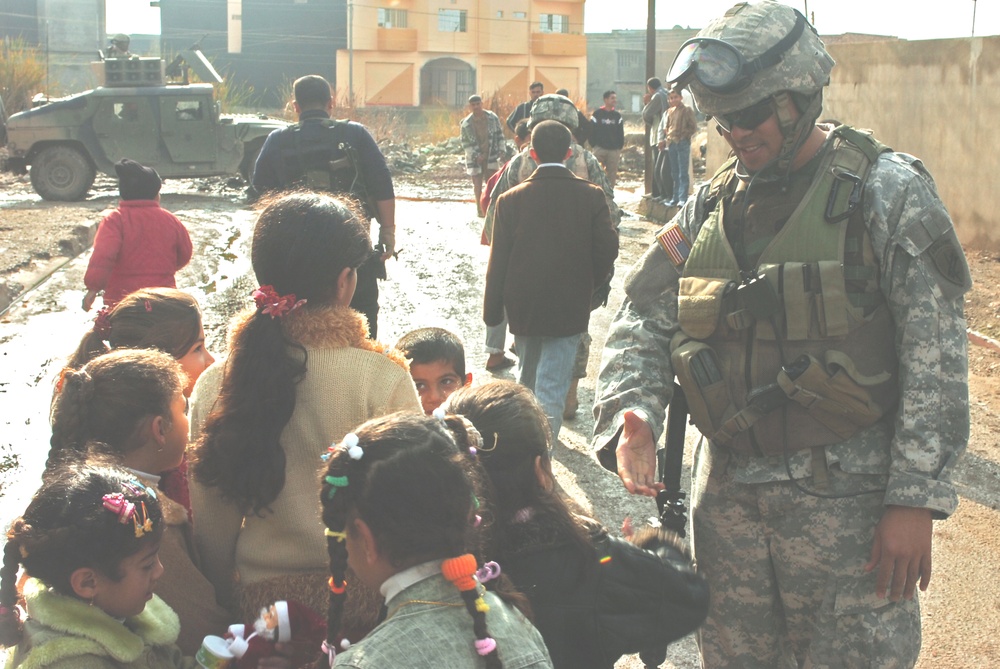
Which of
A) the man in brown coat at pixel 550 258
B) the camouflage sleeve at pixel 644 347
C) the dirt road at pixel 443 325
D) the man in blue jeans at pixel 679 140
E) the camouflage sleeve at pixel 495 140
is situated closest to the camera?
the camouflage sleeve at pixel 644 347

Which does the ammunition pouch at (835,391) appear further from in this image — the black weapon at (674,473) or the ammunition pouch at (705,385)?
the black weapon at (674,473)

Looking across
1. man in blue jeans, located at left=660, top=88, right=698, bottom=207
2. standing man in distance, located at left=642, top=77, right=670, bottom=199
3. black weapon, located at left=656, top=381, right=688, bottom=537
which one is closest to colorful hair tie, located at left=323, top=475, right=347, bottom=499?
black weapon, located at left=656, top=381, right=688, bottom=537

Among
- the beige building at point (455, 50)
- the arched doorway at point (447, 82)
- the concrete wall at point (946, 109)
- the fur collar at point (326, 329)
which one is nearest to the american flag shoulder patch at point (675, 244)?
the fur collar at point (326, 329)

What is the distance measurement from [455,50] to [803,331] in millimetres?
52699

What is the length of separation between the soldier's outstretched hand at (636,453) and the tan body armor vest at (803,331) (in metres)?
0.15

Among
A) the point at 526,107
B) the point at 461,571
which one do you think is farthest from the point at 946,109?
the point at 461,571

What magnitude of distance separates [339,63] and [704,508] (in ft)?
170

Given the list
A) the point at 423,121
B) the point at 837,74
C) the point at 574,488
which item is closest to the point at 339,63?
the point at 423,121

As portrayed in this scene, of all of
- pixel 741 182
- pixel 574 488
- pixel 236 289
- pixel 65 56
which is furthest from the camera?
pixel 65 56

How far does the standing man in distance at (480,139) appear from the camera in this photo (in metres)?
15.8

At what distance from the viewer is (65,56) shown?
164 ft

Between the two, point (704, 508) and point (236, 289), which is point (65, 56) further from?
point (704, 508)

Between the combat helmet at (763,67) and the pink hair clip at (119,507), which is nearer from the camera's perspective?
the pink hair clip at (119,507)

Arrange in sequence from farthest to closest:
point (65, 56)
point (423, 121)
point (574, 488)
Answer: point (65, 56), point (423, 121), point (574, 488)
